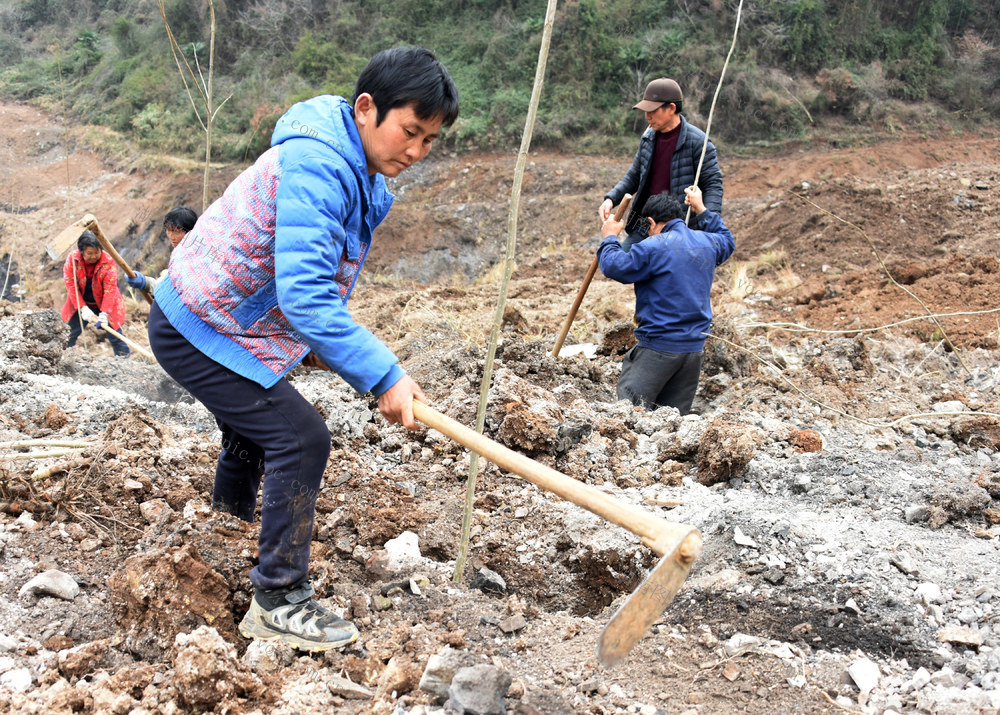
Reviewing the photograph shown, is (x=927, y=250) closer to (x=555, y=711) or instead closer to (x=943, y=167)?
(x=943, y=167)

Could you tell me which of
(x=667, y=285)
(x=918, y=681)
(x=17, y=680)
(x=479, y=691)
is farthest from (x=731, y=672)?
(x=667, y=285)

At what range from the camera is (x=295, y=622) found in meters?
1.97

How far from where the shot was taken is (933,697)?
1.83 meters

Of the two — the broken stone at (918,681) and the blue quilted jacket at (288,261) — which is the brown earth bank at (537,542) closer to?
the broken stone at (918,681)

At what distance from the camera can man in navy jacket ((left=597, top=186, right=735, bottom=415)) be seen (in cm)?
403

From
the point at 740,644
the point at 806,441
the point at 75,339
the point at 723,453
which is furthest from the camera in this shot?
the point at 75,339

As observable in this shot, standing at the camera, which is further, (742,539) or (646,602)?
(742,539)

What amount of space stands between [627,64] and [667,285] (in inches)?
588

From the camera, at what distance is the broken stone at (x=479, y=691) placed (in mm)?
1658

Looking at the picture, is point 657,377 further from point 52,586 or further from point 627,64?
point 627,64

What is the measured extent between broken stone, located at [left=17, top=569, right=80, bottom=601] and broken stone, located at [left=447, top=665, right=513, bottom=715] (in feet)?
4.28

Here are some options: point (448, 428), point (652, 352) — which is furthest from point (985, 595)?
point (652, 352)

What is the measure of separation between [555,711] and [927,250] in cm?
1004

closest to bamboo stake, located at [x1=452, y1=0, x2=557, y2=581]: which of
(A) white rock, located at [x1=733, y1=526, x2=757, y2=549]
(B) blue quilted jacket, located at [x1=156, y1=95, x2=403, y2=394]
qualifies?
(B) blue quilted jacket, located at [x1=156, y1=95, x2=403, y2=394]
